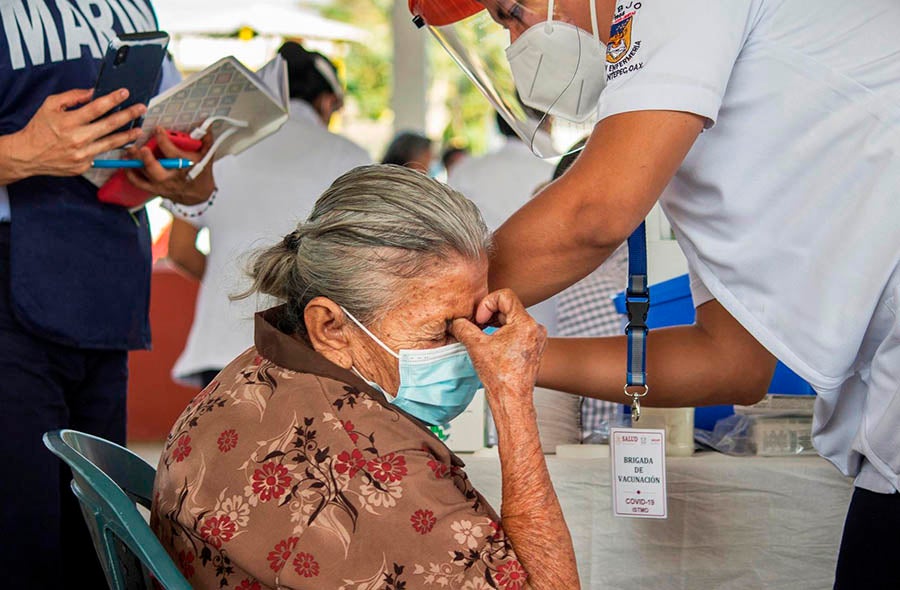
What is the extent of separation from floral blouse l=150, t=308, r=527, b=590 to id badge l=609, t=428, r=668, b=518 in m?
0.53

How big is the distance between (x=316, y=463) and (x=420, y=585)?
0.19m

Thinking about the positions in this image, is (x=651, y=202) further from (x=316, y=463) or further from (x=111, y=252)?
(x=111, y=252)

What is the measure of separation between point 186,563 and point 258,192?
2318 mm

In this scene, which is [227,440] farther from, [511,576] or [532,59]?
[532,59]

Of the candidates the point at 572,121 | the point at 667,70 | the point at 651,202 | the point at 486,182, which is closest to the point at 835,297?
the point at 651,202

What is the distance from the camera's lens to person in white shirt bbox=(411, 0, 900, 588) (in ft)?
4.62

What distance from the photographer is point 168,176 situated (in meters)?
2.24

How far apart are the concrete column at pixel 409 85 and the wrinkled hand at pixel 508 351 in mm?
6236

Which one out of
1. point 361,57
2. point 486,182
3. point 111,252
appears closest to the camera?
point 111,252

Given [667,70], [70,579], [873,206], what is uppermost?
[667,70]

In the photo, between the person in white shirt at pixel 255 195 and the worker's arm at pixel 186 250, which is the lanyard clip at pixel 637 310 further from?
the worker's arm at pixel 186 250

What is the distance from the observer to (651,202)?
4.72 ft

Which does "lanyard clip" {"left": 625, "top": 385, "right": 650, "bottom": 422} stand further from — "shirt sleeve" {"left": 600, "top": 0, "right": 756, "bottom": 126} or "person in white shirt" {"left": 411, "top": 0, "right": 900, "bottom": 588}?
"shirt sleeve" {"left": 600, "top": 0, "right": 756, "bottom": 126}

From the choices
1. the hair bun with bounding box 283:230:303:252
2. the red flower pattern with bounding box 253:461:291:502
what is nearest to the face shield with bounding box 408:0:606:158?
the hair bun with bounding box 283:230:303:252
